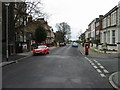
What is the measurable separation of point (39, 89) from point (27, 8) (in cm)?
2102

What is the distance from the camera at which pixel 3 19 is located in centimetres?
2275

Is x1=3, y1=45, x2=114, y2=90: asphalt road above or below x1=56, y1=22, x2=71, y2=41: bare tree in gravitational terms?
below

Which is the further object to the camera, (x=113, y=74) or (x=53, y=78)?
(x=113, y=74)

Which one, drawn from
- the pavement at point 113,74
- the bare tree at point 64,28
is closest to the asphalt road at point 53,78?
the pavement at point 113,74

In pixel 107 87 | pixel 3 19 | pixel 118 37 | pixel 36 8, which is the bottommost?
pixel 107 87

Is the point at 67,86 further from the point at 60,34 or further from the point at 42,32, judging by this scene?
the point at 60,34

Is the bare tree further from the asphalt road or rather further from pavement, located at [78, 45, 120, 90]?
the asphalt road

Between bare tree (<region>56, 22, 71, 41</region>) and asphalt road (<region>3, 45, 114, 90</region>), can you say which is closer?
asphalt road (<region>3, 45, 114, 90</region>)

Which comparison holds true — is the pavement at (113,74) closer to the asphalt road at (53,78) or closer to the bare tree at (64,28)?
the asphalt road at (53,78)

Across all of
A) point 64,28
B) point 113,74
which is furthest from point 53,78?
point 64,28

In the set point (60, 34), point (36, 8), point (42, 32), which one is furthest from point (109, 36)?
point (60, 34)

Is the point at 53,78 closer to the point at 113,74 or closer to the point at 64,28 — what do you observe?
the point at 113,74

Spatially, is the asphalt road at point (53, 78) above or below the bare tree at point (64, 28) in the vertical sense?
below

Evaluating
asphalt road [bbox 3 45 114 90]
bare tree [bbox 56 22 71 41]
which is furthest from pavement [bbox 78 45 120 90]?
bare tree [bbox 56 22 71 41]
